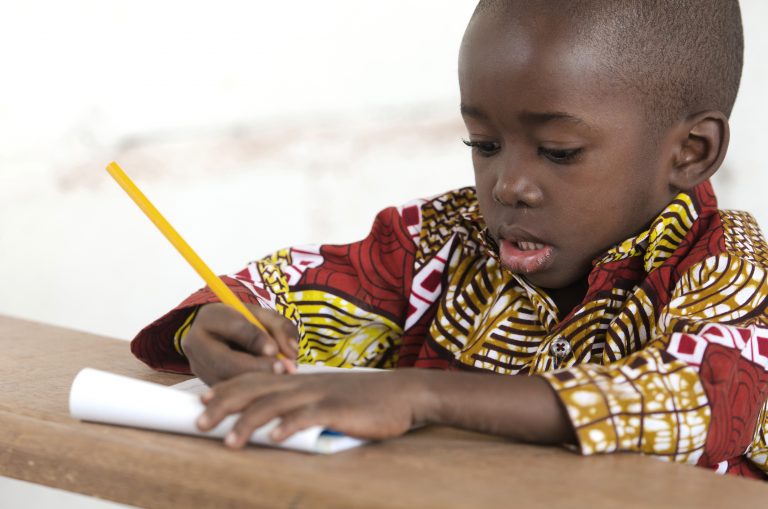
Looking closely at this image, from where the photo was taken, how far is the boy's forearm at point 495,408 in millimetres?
734

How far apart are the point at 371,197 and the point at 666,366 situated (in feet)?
4.56

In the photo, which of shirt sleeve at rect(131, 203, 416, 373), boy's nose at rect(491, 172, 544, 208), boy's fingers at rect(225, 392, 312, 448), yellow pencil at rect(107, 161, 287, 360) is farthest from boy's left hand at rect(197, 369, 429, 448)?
shirt sleeve at rect(131, 203, 416, 373)

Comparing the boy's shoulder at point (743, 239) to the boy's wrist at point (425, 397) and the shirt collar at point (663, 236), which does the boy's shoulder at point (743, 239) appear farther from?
the boy's wrist at point (425, 397)

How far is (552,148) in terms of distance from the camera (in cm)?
96

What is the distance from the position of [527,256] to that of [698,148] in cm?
21

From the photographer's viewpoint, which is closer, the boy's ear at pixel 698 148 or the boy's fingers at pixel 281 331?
the boy's fingers at pixel 281 331

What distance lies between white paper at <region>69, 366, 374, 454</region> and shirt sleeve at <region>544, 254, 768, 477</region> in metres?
0.17

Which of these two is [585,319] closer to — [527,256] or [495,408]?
[527,256]

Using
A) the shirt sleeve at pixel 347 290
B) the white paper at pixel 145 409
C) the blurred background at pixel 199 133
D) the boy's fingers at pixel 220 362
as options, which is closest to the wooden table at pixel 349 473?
the white paper at pixel 145 409

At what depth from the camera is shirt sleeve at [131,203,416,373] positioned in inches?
46.3

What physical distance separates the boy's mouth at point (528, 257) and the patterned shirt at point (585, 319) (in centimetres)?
5

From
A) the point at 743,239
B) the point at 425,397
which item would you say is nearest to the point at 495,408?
the point at 425,397

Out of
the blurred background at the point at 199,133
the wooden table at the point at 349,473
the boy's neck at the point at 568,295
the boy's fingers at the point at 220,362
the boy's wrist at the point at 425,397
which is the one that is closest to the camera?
the wooden table at the point at 349,473

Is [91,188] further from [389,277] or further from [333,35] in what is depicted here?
[389,277]
